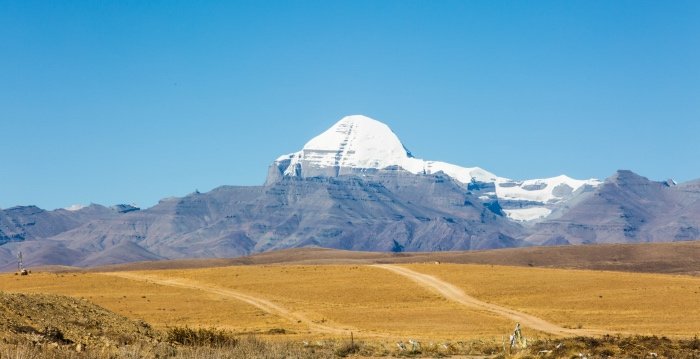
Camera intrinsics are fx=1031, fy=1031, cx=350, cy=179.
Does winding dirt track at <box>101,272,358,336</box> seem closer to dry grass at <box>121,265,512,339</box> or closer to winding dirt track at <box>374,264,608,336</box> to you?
dry grass at <box>121,265,512,339</box>

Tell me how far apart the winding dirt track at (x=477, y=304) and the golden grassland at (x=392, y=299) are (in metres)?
0.91

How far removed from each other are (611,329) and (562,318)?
251 inches

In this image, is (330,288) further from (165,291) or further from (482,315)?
(482,315)

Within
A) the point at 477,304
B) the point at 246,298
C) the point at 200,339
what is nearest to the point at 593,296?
the point at 477,304

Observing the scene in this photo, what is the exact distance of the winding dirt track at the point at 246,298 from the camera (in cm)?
5541

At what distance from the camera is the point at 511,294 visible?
7338 cm

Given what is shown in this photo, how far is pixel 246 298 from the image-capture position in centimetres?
7331

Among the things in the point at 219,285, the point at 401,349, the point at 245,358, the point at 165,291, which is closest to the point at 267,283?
the point at 219,285

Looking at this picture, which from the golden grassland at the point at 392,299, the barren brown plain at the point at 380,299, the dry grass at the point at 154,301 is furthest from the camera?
the dry grass at the point at 154,301

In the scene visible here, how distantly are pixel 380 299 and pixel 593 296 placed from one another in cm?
1471

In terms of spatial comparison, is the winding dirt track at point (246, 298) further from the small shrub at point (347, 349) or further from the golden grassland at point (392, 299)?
the small shrub at point (347, 349)

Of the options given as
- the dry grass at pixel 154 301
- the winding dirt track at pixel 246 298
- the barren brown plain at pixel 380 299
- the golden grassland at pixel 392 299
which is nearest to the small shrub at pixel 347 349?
the barren brown plain at pixel 380 299

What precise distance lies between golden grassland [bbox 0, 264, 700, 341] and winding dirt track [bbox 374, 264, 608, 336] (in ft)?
2.98

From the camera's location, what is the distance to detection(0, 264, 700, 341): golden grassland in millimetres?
56562
